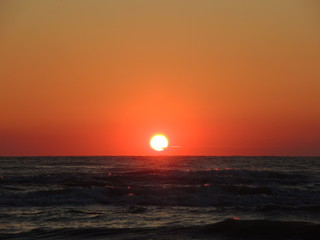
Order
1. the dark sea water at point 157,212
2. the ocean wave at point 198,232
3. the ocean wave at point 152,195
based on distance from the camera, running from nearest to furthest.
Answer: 1. the ocean wave at point 198,232
2. the dark sea water at point 157,212
3. the ocean wave at point 152,195

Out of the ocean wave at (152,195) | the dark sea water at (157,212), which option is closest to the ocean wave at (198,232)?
the dark sea water at (157,212)

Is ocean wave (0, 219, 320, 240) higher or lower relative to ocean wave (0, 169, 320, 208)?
lower

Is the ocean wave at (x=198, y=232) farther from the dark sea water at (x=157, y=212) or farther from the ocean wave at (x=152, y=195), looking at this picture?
the ocean wave at (x=152, y=195)

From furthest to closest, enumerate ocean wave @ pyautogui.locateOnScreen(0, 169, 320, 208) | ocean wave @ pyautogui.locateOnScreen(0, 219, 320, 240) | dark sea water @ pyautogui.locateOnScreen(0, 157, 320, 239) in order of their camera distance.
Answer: ocean wave @ pyautogui.locateOnScreen(0, 169, 320, 208), dark sea water @ pyautogui.locateOnScreen(0, 157, 320, 239), ocean wave @ pyautogui.locateOnScreen(0, 219, 320, 240)

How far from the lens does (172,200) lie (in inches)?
1006

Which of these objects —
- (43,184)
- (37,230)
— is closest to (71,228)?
(37,230)

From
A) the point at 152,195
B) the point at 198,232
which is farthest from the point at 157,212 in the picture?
the point at 152,195

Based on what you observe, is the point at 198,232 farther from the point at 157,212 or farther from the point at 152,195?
the point at 152,195

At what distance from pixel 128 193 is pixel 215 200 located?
5.74 metres

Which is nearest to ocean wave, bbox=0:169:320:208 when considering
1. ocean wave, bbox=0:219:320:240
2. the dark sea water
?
the dark sea water

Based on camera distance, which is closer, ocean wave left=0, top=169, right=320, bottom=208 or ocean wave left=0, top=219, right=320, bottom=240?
ocean wave left=0, top=219, right=320, bottom=240

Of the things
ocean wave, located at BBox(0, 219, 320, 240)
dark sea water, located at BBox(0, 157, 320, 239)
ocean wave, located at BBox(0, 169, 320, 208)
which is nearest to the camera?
ocean wave, located at BBox(0, 219, 320, 240)

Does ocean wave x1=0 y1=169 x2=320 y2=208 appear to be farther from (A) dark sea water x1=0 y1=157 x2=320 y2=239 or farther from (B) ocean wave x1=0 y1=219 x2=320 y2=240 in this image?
(B) ocean wave x1=0 y1=219 x2=320 y2=240

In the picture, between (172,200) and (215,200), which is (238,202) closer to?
(215,200)
